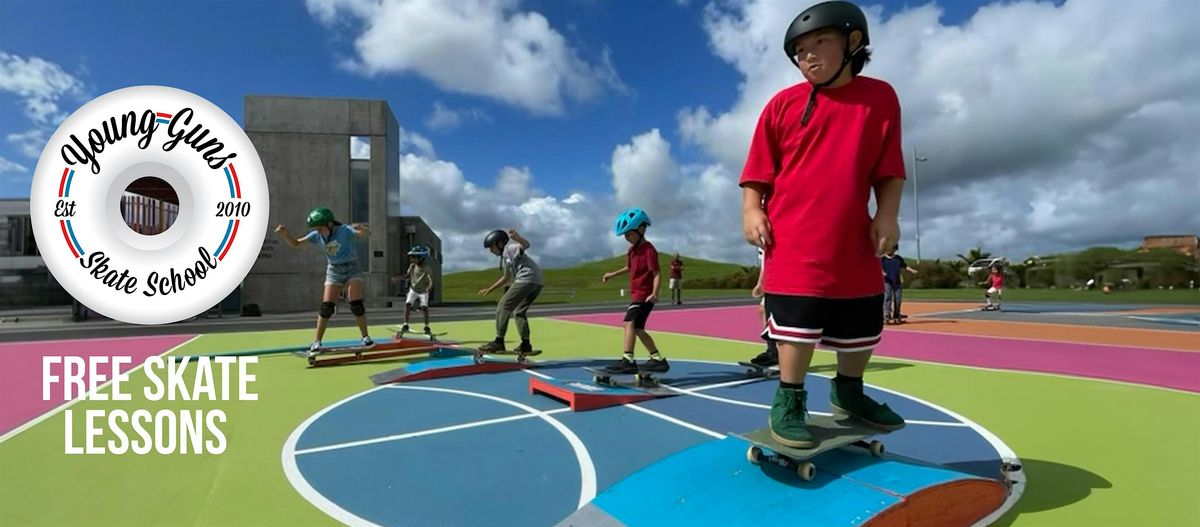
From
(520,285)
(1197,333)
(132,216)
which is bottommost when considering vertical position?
(1197,333)

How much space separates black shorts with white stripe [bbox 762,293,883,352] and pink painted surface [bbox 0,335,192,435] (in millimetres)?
5982

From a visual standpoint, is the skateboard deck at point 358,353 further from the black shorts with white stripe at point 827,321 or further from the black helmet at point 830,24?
the black helmet at point 830,24

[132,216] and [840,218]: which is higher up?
[132,216]

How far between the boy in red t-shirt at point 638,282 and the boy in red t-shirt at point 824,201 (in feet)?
12.7

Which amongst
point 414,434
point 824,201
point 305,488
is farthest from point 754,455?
point 414,434

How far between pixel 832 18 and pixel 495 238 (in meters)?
6.74

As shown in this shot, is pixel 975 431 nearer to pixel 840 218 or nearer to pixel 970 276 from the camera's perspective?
pixel 840 218

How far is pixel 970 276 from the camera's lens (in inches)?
1550

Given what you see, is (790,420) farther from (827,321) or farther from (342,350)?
(342,350)

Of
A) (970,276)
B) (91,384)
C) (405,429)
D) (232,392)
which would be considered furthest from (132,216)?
(970,276)

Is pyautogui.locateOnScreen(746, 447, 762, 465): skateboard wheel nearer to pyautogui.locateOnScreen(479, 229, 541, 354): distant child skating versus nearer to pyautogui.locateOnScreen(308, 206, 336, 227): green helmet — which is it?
pyautogui.locateOnScreen(479, 229, 541, 354): distant child skating

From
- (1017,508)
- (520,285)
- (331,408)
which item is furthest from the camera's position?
(520,285)

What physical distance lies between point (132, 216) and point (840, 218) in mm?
22328

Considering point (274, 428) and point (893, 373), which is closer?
point (274, 428)
